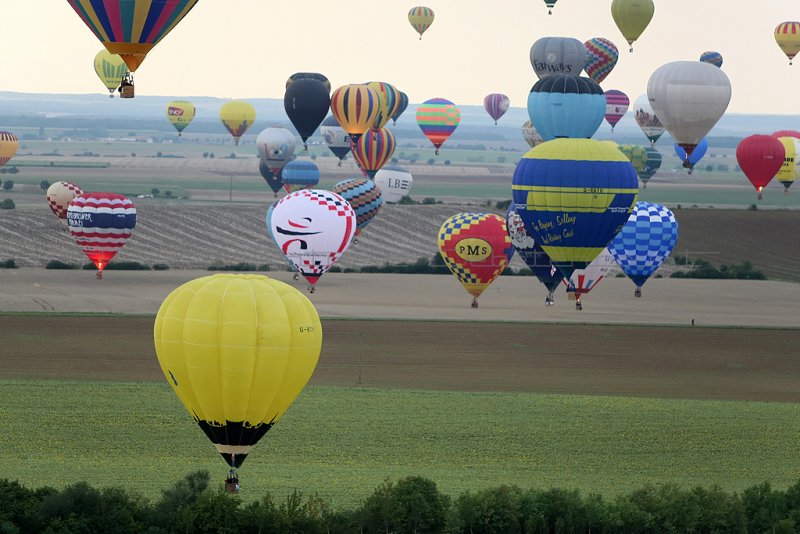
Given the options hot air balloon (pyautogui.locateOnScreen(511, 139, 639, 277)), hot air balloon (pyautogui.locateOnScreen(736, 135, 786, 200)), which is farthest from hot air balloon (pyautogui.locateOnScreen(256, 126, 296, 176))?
hot air balloon (pyautogui.locateOnScreen(511, 139, 639, 277))

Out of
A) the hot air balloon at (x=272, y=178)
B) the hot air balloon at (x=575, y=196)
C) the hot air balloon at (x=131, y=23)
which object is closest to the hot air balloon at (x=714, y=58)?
the hot air balloon at (x=272, y=178)

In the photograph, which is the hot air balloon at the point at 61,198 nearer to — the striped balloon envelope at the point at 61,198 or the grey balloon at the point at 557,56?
the striped balloon envelope at the point at 61,198

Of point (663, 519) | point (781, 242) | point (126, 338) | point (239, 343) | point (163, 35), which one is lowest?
point (663, 519)

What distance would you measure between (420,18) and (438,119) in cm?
846

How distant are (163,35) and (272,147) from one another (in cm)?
5666

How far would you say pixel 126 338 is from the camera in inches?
1877

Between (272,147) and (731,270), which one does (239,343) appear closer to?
(731,270)

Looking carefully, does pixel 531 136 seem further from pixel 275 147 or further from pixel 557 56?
pixel 275 147

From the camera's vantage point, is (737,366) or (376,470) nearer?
(376,470)

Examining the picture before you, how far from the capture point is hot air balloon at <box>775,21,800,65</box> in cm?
8494

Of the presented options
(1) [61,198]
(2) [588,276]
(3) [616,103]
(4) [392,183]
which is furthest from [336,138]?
(2) [588,276]

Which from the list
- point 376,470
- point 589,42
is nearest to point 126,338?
point 376,470

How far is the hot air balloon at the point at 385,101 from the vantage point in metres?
83.1

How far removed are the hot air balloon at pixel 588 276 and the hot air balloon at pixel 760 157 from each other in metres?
21.8
